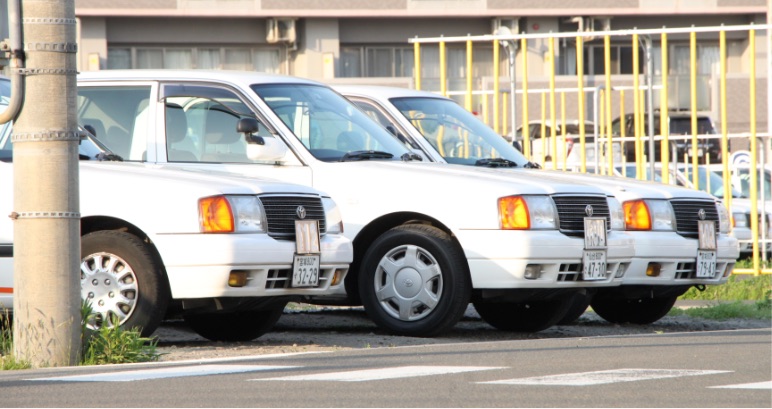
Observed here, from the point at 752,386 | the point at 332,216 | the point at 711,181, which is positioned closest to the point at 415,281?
the point at 332,216

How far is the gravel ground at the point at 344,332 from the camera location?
31.9 feet

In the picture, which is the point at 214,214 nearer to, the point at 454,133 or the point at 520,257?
the point at 520,257

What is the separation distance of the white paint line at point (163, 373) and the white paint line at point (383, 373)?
48 cm

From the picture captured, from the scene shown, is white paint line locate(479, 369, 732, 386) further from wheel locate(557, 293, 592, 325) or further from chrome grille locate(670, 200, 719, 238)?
chrome grille locate(670, 200, 719, 238)

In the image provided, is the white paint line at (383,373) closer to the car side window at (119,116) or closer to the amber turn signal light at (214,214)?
the amber turn signal light at (214,214)

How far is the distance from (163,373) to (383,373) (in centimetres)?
103

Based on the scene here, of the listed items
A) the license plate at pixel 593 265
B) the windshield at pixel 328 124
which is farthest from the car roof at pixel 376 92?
the license plate at pixel 593 265

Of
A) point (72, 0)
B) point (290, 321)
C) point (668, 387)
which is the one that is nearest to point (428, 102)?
point (290, 321)

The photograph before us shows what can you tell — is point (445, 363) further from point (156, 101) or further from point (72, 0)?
point (156, 101)

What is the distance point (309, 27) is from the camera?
148ft

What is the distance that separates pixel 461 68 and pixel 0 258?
129ft

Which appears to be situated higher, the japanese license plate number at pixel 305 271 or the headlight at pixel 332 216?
the headlight at pixel 332 216

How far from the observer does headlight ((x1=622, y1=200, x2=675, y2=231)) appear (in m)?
11.7

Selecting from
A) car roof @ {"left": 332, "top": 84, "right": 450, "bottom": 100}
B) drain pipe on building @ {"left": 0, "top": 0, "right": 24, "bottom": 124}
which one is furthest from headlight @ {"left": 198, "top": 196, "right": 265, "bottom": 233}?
car roof @ {"left": 332, "top": 84, "right": 450, "bottom": 100}
